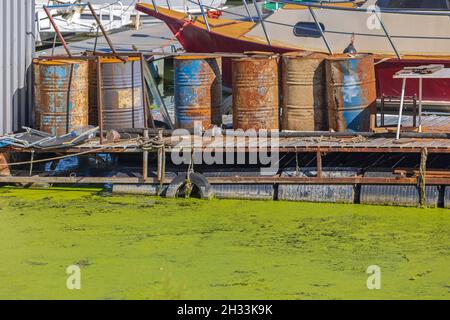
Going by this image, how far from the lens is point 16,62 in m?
14.0

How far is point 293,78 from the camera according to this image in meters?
13.3

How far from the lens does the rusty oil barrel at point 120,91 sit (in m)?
13.5

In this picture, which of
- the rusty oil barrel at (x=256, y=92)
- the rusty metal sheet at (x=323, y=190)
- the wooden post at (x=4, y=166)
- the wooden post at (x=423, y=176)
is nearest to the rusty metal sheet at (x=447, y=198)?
the wooden post at (x=423, y=176)

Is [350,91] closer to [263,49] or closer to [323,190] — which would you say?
[323,190]

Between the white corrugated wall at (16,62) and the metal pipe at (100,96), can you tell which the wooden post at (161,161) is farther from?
the white corrugated wall at (16,62)

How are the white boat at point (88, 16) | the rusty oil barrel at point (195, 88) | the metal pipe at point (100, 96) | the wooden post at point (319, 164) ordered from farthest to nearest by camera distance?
the white boat at point (88, 16)
the rusty oil barrel at point (195, 88)
the metal pipe at point (100, 96)
the wooden post at point (319, 164)

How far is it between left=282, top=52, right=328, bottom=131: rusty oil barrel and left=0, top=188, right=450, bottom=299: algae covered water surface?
52.8 inches

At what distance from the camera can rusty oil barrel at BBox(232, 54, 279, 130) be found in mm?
13227

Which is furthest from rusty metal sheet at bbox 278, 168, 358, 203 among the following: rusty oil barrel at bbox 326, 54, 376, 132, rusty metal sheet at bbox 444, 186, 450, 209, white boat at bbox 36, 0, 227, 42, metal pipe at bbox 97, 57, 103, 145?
white boat at bbox 36, 0, 227, 42

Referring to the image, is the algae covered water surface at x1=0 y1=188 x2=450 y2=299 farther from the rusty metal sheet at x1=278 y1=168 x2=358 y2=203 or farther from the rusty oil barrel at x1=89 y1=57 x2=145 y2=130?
the rusty oil barrel at x1=89 y1=57 x2=145 y2=130

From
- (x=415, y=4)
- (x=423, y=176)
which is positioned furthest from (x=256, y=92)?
(x=415, y=4)

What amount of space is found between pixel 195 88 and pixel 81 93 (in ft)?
4.74
